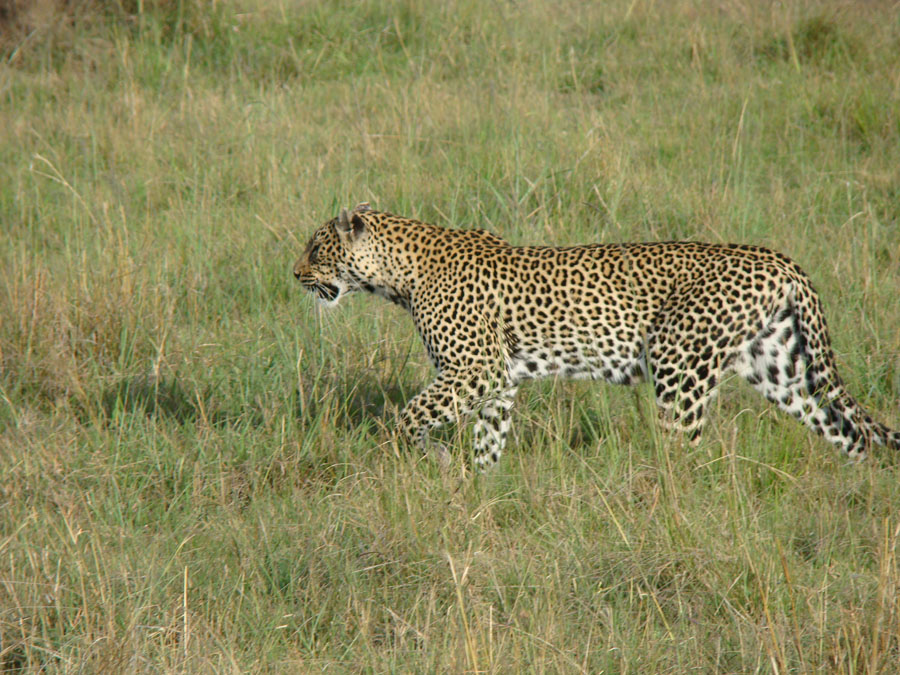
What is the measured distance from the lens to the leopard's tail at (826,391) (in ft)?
17.0

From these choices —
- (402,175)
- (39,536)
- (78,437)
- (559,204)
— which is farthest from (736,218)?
(39,536)

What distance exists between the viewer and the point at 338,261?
19.8 feet

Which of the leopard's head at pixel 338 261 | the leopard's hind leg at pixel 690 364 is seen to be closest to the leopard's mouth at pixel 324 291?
the leopard's head at pixel 338 261

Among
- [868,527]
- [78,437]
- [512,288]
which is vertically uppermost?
[512,288]

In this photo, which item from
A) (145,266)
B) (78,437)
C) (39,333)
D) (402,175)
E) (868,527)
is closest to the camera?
(868,527)

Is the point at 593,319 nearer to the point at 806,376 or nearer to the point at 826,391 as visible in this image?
the point at 806,376

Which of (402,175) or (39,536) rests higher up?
(402,175)

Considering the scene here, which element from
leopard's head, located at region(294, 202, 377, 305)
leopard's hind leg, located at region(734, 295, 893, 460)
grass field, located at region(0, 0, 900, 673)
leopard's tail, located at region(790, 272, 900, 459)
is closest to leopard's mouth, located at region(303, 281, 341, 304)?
leopard's head, located at region(294, 202, 377, 305)

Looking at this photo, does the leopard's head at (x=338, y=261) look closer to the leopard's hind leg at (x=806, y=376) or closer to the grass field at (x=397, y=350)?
the grass field at (x=397, y=350)

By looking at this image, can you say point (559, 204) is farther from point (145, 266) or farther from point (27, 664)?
point (27, 664)

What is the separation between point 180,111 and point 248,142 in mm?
1043

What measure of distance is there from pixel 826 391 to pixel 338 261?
8.23 feet

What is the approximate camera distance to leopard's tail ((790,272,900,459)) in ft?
17.0

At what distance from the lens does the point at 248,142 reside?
8.83 m
